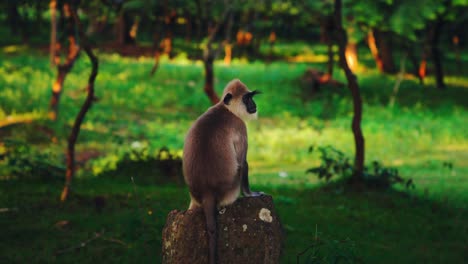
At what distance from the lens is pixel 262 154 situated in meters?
23.3

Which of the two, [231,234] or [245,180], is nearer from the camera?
[231,234]

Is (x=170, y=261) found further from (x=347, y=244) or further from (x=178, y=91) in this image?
(x=178, y=91)

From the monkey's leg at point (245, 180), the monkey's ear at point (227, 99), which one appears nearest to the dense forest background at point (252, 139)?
the monkey's leg at point (245, 180)

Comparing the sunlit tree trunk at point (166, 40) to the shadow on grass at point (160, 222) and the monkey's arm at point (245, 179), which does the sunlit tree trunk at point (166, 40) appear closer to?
the shadow on grass at point (160, 222)

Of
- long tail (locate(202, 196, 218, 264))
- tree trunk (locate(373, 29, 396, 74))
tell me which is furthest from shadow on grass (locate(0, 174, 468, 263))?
tree trunk (locate(373, 29, 396, 74))

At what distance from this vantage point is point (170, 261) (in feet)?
24.7

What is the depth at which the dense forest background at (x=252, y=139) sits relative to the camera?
12141 millimetres

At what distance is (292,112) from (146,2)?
11.6 metres

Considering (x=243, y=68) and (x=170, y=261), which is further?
(x=243, y=68)

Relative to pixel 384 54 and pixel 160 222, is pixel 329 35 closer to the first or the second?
pixel 384 54

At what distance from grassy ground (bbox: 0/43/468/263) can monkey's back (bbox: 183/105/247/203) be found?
1.48m

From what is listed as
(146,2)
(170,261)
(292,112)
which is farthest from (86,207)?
(146,2)

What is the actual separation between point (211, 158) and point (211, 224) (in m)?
0.63

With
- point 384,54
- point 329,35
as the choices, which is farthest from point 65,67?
point 384,54
